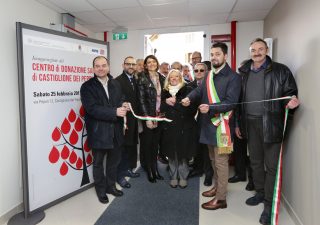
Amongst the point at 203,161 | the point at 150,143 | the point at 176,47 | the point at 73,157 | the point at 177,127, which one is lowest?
the point at 203,161

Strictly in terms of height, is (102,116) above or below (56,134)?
above

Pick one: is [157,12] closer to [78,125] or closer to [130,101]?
[130,101]

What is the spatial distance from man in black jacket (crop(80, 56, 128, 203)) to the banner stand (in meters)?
0.64

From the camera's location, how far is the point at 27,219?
252 centimetres

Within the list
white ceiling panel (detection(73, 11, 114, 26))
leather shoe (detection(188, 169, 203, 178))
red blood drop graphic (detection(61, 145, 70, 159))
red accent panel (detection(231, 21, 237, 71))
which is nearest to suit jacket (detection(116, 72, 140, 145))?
red blood drop graphic (detection(61, 145, 70, 159))

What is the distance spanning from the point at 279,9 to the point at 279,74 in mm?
1556

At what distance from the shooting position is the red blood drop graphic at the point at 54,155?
2.74 meters

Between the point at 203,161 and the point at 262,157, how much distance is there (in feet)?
4.14

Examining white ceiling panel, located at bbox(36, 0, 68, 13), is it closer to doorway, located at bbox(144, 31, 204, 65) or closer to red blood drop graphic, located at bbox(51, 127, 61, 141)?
red blood drop graphic, located at bbox(51, 127, 61, 141)

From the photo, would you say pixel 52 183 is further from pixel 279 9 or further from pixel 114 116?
pixel 279 9

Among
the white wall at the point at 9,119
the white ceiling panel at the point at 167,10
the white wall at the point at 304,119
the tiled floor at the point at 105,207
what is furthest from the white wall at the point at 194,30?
the tiled floor at the point at 105,207

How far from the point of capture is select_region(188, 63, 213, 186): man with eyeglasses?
330 cm

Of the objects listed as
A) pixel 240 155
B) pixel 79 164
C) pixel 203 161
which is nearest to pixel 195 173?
→ pixel 203 161

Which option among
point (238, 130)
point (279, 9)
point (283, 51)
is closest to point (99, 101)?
point (238, 130)
